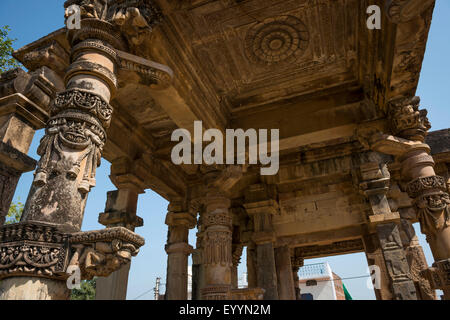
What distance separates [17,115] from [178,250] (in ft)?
18.8

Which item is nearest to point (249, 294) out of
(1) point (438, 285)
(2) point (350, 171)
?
(1) point (438, 285)

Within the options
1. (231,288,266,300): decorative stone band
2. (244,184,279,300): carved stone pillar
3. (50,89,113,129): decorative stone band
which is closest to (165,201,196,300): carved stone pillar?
(244,184,279,300): carved stone pillar

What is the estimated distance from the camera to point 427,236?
16.6ft

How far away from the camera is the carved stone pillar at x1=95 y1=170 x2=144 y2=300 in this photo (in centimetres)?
684

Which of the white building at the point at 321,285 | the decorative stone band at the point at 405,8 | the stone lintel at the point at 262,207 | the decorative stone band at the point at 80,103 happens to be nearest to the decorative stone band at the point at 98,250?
the decorative stone band at the point at 80,103

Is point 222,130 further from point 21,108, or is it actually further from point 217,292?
point 21,108

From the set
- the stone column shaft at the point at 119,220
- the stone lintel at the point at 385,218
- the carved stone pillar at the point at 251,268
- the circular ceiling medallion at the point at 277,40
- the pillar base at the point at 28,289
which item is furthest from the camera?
the carved stone pillar at the point at 251,268

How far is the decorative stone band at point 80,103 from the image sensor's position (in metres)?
3.22

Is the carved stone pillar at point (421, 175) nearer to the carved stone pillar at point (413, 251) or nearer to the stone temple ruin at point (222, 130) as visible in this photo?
the stone temple ruin at point (222, 130)

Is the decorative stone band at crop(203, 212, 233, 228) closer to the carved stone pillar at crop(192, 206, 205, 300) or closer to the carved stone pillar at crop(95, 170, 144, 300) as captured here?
the carved stone pillar at crop(95, 170, 144, 300)

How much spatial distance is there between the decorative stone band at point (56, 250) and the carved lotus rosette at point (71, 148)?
487 mm

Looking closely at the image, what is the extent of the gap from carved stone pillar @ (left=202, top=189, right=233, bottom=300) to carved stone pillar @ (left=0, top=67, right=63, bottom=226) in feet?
11.5

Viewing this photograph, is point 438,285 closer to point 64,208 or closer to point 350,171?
point 350,171

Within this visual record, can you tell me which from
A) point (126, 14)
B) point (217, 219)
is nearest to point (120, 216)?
point (217, 219)
